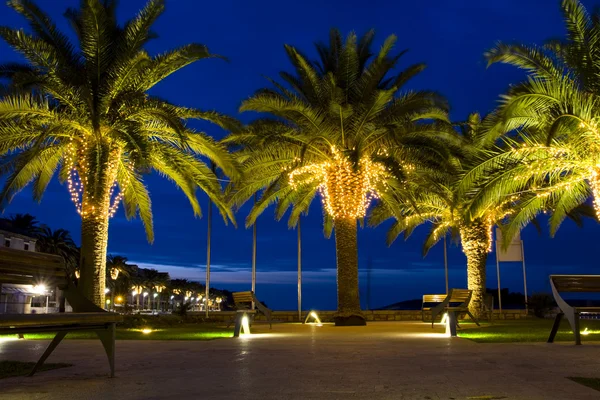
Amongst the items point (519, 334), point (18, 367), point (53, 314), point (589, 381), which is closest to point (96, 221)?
point (18, 367)

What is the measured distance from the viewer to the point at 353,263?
18.6 m

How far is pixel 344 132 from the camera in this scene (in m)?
18.3

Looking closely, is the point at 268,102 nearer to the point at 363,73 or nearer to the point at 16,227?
the point at 363,73

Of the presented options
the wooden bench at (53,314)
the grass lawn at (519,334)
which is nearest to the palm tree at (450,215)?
the grass lawn at (519,334)

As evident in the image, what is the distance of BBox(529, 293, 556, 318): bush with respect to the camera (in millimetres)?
27562

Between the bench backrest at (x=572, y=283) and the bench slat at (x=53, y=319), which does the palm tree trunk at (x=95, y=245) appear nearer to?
the bench slat at (x=53, y=319)

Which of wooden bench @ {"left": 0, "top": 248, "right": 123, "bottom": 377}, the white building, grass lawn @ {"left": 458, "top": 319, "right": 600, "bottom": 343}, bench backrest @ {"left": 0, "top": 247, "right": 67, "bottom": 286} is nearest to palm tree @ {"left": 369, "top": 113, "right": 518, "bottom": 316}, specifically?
grass lawn @ {"left": 458, "top": 319, "right": 600, "bottom": 343}

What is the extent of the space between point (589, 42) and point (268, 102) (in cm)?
786

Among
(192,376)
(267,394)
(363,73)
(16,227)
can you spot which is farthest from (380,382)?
(16,227)

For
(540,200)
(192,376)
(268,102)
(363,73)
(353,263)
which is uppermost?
(363,73)

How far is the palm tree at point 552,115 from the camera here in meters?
13.3

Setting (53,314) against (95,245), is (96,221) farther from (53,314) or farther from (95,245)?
(53,314)

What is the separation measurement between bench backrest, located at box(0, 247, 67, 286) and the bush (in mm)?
25310

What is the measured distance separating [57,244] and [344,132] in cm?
4871
